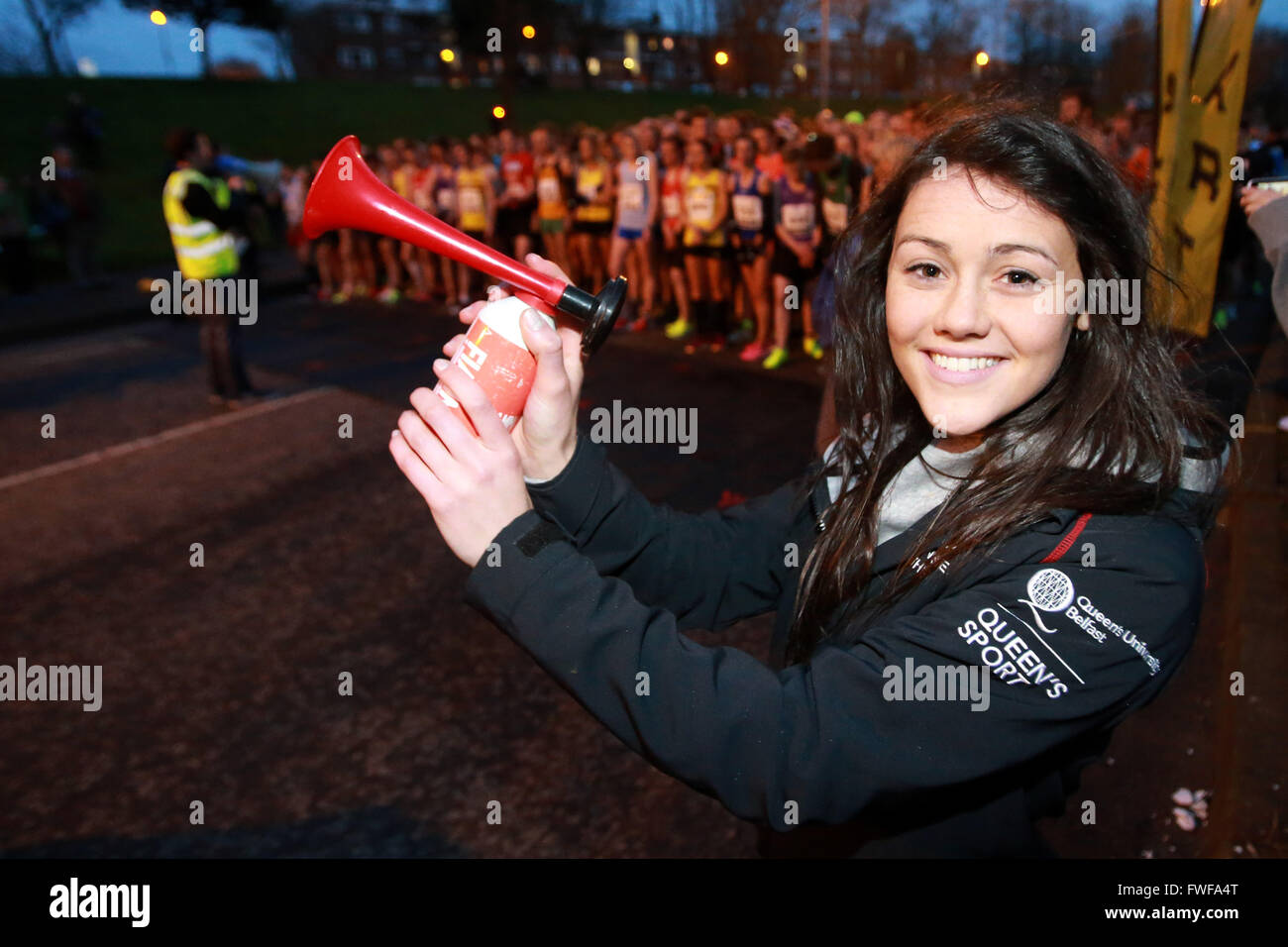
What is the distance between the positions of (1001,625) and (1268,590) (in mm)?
3418

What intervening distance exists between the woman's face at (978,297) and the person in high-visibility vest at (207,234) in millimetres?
7085

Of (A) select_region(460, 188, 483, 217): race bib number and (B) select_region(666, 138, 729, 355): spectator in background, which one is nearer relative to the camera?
(B) select_region(666, 138, 729, 355): spectator in background

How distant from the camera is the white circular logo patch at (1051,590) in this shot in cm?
110

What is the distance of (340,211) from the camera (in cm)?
161

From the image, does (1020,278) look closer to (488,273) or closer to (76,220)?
(488,273)

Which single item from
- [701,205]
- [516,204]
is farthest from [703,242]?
[516,204]

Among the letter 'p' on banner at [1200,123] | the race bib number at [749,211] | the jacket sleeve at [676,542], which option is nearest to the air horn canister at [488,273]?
the jacket sleeve at [676,542]

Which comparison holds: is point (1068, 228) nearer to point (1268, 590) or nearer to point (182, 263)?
point (1268, 590)

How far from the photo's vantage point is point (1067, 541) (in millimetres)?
1166

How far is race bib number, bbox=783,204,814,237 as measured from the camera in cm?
805

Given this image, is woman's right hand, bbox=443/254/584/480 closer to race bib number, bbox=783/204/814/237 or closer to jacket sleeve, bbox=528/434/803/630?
jacket sleeve, bbox=528/434/803/630

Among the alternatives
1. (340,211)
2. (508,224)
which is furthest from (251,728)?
(508,224)

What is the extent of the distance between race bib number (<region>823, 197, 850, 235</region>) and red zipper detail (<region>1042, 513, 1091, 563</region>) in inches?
290

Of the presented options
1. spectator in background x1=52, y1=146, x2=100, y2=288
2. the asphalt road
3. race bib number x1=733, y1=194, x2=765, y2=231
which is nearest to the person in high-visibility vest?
the asphalt road
